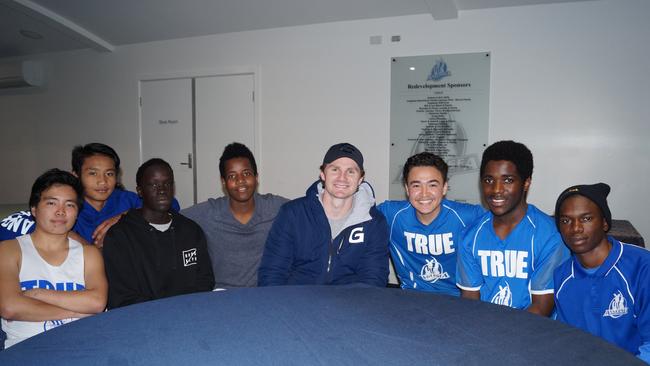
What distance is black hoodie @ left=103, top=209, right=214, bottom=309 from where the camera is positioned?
1.78m

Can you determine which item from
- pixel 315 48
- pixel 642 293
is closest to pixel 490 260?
pixel 642 293

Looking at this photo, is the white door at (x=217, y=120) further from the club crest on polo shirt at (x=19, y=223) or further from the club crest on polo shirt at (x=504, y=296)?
the club crest on polo shirt at (x=504, y=296)

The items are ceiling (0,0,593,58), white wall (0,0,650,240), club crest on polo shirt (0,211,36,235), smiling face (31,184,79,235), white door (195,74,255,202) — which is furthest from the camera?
white door (195,74,255,202)

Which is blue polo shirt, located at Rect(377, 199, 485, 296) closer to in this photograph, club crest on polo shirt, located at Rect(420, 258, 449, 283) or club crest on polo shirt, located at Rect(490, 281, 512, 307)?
club crest on polo shirt, located at Rect(420, 258, 449, 283)

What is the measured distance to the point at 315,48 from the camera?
13.6 ft

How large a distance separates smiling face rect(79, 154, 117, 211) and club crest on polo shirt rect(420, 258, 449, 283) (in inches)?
71.8

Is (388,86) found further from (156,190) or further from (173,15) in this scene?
(156,190)

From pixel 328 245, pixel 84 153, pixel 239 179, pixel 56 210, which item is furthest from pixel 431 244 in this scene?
pixel 84 153

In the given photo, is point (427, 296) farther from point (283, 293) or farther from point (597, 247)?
point (597, 247)

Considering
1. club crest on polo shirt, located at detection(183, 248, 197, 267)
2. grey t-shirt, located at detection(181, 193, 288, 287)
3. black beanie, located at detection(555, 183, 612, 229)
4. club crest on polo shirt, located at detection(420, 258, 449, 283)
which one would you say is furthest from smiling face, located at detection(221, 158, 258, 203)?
black beanie, located at detection(555, 183, 612, 229)

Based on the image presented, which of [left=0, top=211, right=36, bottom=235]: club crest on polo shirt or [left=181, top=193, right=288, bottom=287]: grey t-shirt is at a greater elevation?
[left=0, top=211, right=36, bottom=235]: club crest on polo shirt

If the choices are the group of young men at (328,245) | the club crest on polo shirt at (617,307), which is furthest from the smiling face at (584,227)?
the club crest on polo shirt at (617,307)

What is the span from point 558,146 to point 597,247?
2.19 meters

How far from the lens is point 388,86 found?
12.8 feet
